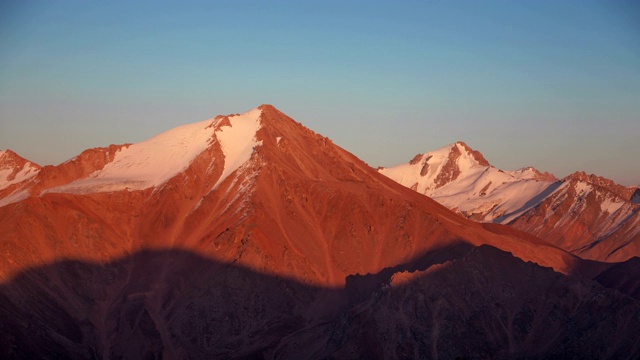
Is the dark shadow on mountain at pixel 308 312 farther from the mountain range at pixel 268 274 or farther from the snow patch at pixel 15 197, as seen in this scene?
the snow patch at pixel 15 197

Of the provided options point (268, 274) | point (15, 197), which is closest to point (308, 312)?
point (268, 274)

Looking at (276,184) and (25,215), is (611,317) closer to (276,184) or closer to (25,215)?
(276,184)

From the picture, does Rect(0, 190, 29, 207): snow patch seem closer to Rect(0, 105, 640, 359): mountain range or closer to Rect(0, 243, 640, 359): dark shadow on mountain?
Rect(0, 105, 640, 359): mountain range

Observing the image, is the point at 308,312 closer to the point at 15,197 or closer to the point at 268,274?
the point at 268,274

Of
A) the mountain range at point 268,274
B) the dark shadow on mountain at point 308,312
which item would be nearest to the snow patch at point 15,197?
the mountain range at point 268,274

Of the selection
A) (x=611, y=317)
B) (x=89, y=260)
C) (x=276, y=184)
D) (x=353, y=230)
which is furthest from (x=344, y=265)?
(x=611, y=317)
